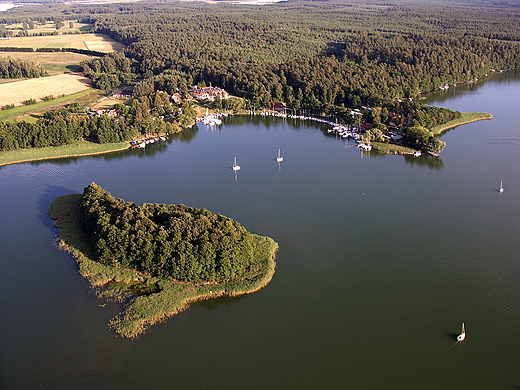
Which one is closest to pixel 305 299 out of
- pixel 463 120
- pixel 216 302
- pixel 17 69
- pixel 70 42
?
pixel 216 302

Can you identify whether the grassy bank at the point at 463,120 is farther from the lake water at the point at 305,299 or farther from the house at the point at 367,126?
the lake water at the point at 305,299

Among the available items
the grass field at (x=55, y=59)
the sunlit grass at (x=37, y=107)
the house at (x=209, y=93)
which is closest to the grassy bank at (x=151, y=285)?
the sunlit grass at (x=37, y=107)

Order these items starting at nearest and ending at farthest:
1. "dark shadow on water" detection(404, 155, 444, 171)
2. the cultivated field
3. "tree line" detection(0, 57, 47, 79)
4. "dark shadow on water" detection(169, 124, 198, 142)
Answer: "dark shadow on water" detection(404, 155, 444, 171)
"dark shadow on water" detection(169, 124, 198, 142)
"tree line" detection(0, 57, 47, 79)
the cultivated field

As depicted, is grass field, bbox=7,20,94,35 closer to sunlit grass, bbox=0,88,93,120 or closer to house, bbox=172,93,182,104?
sunlit grass, bbox=0,88,93,120

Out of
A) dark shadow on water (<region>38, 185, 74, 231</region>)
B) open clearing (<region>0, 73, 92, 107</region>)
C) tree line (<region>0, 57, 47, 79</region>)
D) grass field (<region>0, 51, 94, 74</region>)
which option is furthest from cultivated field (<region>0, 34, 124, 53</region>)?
dark shadow on water (<region>38, 185, 74, 231</region>)

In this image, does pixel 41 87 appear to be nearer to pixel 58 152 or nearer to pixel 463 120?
pixel 58 152

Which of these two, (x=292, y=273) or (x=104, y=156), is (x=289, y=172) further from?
(x=104, y=156)
